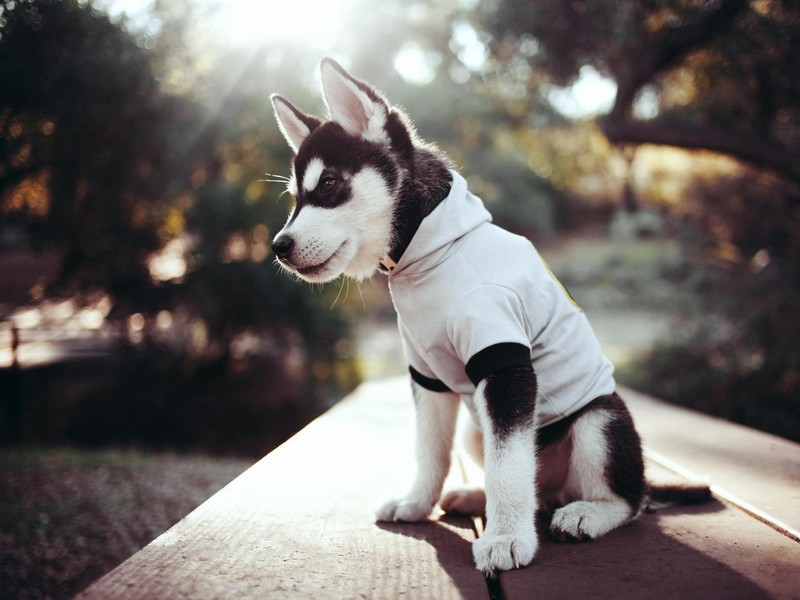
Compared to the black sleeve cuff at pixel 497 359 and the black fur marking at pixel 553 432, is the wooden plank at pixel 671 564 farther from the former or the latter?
the black sleeve cuff at pixel 497 359

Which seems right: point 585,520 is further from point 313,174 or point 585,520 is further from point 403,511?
point 313,174

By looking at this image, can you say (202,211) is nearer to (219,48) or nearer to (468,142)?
(219,48)

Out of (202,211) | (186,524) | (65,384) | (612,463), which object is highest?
(202,211)

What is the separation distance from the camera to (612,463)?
2371 millimetres

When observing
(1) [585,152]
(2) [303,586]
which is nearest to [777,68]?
(2) [303,586]

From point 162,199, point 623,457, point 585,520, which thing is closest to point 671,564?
point 585,520

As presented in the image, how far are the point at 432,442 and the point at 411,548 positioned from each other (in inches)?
20.6

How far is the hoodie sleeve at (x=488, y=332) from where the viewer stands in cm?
215

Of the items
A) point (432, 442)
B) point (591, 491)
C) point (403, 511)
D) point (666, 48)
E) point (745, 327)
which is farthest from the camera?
point (745, 327)

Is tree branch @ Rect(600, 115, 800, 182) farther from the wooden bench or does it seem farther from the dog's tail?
the dog's tail

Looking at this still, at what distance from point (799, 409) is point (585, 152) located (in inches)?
264

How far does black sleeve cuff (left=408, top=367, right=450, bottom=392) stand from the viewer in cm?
259

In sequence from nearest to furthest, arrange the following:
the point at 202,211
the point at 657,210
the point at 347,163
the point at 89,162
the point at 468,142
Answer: the point at 347,163, the point at 89,162, the point at 202,211, the point at 468,142, the point at 657,210

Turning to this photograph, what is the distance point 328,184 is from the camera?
8.17 ft
